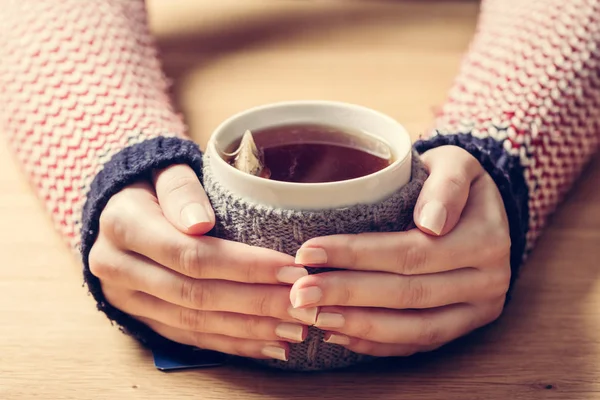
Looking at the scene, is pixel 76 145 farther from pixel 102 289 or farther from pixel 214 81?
pixel 214 81

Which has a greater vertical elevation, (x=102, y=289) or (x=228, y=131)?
(x=228, y=131)

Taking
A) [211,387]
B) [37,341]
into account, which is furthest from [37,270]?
[211,387]

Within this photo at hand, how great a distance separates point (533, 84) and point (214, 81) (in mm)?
384

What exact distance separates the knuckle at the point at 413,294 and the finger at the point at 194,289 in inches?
3.0

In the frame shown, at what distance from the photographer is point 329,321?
0.44m

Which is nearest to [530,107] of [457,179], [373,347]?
[457,179]

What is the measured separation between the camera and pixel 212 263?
1.45 feet

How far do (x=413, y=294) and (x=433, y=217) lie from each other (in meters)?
0.06

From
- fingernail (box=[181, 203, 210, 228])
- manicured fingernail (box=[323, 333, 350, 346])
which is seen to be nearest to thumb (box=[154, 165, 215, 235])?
fingernail (box=[181, 203, 210, 228])

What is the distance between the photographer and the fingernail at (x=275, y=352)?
18.0 inches

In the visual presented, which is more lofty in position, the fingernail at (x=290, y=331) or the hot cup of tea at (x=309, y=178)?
the hot cup of tea at (x=309, y=178)

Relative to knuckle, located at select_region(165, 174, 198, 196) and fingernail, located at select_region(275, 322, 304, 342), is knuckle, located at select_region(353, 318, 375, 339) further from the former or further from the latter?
knuckle, located at select_region(165, 174, 198, 196)

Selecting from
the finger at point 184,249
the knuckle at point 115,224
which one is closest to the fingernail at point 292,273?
the finger at point 184,249

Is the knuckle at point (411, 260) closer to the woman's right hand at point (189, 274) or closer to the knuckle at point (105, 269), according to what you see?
the woman's right hand at point (189, 274)
